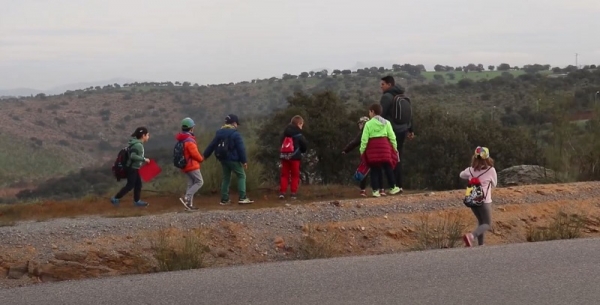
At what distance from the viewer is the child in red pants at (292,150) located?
13.4 m

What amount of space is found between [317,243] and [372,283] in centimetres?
276

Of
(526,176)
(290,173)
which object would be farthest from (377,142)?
(526,176)

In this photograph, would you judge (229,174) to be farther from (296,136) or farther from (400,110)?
(400,110)

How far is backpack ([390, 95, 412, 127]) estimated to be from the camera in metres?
13.5

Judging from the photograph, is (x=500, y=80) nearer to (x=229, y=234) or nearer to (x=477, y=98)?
(x=477, y=98)

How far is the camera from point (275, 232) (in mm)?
10930

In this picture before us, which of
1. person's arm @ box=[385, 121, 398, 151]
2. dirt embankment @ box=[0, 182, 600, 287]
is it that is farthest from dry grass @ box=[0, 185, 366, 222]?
person's arm @ box=[385, 121, 398, 151]

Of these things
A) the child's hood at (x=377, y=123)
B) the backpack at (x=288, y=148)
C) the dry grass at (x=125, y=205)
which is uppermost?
the child's hood at (x=377, y=123)

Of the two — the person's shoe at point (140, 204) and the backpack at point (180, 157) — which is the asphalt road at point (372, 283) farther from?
the person's shoe at point (140, 204)

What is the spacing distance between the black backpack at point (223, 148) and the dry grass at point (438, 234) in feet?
10.9

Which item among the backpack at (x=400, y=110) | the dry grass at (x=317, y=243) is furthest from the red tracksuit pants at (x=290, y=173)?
the dry grass at (x=317, y=243)

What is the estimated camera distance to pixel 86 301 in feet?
24.5

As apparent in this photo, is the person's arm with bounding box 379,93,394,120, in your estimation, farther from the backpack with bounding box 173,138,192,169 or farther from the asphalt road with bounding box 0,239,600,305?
the asphalt road with bounding box 0,239,600,305

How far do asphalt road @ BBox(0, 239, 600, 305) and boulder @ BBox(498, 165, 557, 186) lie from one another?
715cm
